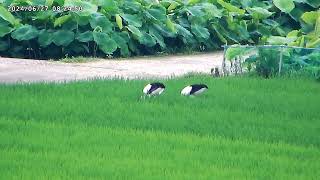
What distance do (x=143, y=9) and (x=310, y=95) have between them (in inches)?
279

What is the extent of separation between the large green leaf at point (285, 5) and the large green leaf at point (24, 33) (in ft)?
20.9

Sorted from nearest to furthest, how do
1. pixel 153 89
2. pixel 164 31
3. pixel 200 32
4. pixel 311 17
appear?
pixel 153 89, pixel 311 17, pixel 164 31, pixel 200 32

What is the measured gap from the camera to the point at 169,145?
750cm

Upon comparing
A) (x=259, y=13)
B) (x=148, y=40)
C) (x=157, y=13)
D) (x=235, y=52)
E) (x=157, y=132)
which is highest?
(x=157, y=132)

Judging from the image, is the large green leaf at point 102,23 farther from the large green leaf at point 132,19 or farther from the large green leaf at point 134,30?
the large green leaf at point 132,19

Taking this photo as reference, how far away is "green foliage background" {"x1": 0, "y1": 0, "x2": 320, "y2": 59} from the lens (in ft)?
51.2

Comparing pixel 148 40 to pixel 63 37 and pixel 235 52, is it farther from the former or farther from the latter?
pixel 235 52

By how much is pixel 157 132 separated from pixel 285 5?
460 inches

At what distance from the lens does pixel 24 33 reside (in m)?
15.6

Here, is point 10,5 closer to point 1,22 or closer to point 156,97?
point 1,22

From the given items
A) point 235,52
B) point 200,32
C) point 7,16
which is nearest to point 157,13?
point 200,32

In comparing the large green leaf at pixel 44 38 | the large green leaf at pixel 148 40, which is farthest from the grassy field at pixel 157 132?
the large green leaf at pixel 148 40

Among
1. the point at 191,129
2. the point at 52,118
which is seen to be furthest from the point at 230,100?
the point at 52,118

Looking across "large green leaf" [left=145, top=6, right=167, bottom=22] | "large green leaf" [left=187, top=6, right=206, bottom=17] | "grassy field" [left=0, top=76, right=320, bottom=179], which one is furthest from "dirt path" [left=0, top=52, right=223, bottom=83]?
"large green leaf" [left=187, top=6, right=206, bottom=17]
